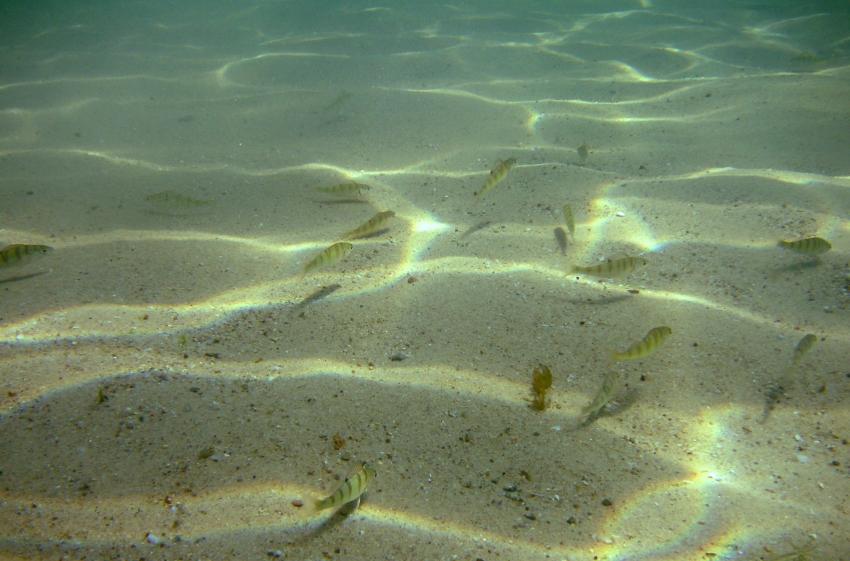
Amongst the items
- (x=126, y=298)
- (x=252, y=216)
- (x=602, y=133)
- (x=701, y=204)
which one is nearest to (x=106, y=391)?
(x=126, y=298)

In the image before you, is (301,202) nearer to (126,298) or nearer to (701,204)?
(126,298)

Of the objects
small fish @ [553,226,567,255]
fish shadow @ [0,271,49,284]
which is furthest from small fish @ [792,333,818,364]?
fish shadow @ [0,271,49,284]

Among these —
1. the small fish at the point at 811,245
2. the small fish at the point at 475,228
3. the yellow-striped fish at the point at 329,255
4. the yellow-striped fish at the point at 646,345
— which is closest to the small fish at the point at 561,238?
the small fish at the point at 475,228

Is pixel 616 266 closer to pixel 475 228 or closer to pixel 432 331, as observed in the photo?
pixel 432 331

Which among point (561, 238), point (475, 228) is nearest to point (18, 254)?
point (475, 228)

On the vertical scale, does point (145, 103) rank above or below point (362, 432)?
above

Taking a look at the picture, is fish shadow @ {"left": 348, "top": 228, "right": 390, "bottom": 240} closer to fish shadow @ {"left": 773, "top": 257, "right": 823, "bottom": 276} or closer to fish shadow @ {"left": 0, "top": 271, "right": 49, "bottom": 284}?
fish shadow @ {"left": 0, "top": 271, "right": 49, "bottom": 284}
